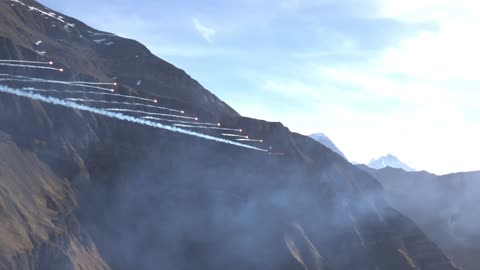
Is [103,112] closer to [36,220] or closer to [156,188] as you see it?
[156,188]

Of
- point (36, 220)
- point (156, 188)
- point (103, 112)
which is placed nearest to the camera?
point (36, 220)

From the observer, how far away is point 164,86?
606 feet

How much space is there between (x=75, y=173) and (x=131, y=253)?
20708 mm

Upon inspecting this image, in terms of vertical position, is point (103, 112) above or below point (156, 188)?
above

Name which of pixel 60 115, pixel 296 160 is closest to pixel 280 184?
pixel 296 160

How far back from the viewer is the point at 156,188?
139125mm

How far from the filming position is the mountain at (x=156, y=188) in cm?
11319

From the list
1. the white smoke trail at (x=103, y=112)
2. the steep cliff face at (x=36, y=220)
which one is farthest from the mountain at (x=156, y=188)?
the white smoke trail at (x=103, y=112)

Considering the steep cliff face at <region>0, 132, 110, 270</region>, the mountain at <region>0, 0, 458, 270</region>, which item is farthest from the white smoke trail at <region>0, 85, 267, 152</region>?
the steep cliff face at <region>0, 132, 110, 270</region>

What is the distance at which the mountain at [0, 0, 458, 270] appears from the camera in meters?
113

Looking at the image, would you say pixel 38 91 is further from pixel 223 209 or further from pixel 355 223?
pixel 355 223

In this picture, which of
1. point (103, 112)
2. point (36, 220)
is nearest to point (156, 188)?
point (103, 112)

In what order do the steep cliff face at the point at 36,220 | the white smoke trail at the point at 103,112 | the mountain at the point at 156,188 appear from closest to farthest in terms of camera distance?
the steep cliff face at the point at 36,220
the mountain at the point at 156,188
the white smoke trail at the point at 103,112

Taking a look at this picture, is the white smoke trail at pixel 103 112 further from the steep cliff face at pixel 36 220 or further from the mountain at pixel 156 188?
the steep cliff face at pixel 36 220
